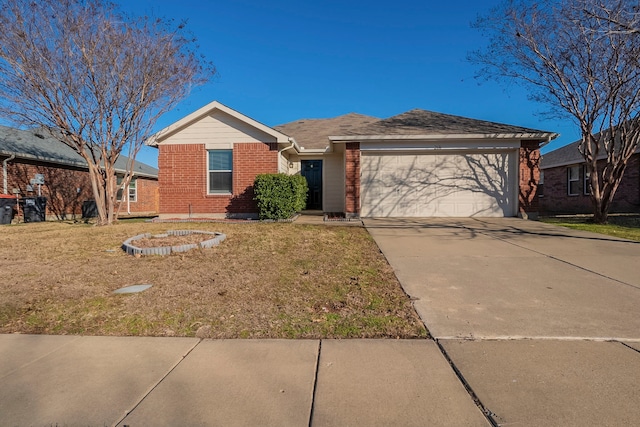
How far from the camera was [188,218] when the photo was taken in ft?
43.1

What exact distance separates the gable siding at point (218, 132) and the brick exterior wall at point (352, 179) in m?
3.15

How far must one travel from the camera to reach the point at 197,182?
43.3ft

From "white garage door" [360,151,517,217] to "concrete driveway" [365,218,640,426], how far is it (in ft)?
17.3

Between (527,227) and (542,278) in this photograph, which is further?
(527,227)

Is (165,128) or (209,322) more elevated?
(165,128)

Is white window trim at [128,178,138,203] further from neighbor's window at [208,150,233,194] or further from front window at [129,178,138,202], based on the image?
neighbor's window at [208,150,233,194]

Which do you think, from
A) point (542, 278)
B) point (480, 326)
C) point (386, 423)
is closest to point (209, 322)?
point (386, 423)

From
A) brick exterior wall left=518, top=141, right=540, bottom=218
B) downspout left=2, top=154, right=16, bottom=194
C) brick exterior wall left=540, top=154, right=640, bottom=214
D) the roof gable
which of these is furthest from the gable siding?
brick exterior wall left=540, top=154, right=640, bottom=214

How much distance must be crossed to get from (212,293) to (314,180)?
1150cm

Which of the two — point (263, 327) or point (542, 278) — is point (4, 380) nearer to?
point (263, 327)

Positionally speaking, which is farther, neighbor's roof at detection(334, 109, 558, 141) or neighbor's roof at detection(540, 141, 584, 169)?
neighbor's roof at detection(540, 141, 584, 169)

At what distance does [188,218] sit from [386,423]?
12.5 meters

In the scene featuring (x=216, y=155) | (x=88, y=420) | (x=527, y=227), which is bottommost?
(x=88, y=420)

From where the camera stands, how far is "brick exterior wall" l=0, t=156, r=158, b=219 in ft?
48.9
